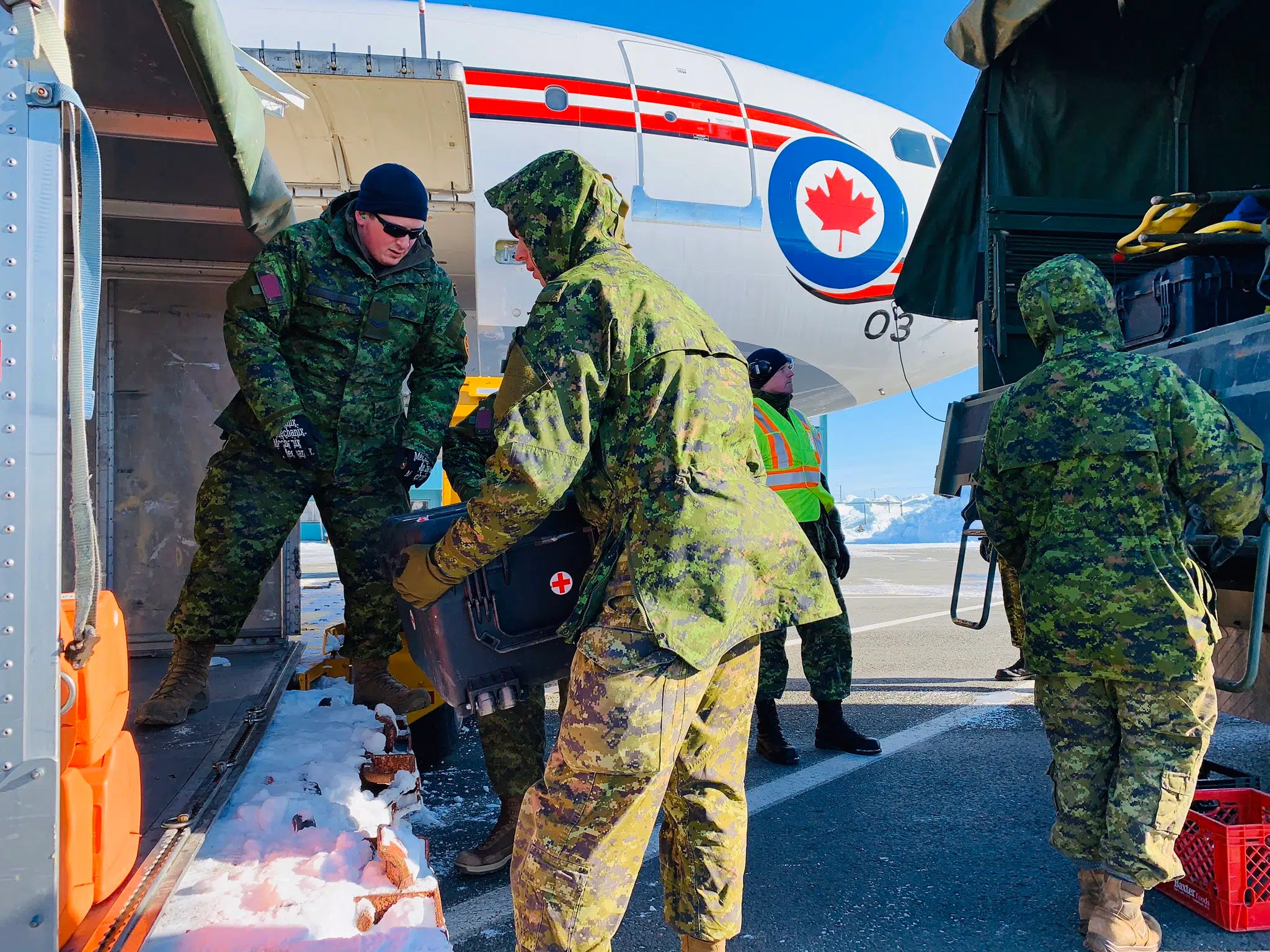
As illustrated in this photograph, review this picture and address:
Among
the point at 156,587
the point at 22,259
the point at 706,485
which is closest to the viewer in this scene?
the point at 22,259

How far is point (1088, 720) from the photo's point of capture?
237cm

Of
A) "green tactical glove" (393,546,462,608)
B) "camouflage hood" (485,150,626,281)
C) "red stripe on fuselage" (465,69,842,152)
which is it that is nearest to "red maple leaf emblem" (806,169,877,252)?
"red stripe on fuselage" (465,69,842,152)

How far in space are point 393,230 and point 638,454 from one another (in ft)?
4.42

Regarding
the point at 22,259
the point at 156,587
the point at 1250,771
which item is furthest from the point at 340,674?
the point at 1250,771

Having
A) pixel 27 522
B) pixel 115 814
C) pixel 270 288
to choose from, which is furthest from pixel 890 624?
pixel 27 522

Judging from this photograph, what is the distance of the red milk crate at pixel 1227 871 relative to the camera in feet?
7.68

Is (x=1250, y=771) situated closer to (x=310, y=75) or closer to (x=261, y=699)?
(x=261, y=699)

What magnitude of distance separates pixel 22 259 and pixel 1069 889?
2975 millimetres

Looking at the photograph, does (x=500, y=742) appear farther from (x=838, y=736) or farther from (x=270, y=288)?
(x=838, y=736)

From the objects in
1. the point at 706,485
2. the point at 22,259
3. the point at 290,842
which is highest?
the point at 22,259

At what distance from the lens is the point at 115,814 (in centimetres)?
160

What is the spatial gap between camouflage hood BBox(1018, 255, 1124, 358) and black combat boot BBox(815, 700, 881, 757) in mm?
2103

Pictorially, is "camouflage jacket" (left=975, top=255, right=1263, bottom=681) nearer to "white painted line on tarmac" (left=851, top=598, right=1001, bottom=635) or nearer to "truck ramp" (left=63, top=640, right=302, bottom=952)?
"truck ramp" (left=63, top=640, right=302, bottom=952)

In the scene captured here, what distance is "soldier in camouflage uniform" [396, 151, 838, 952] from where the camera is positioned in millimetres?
1613
